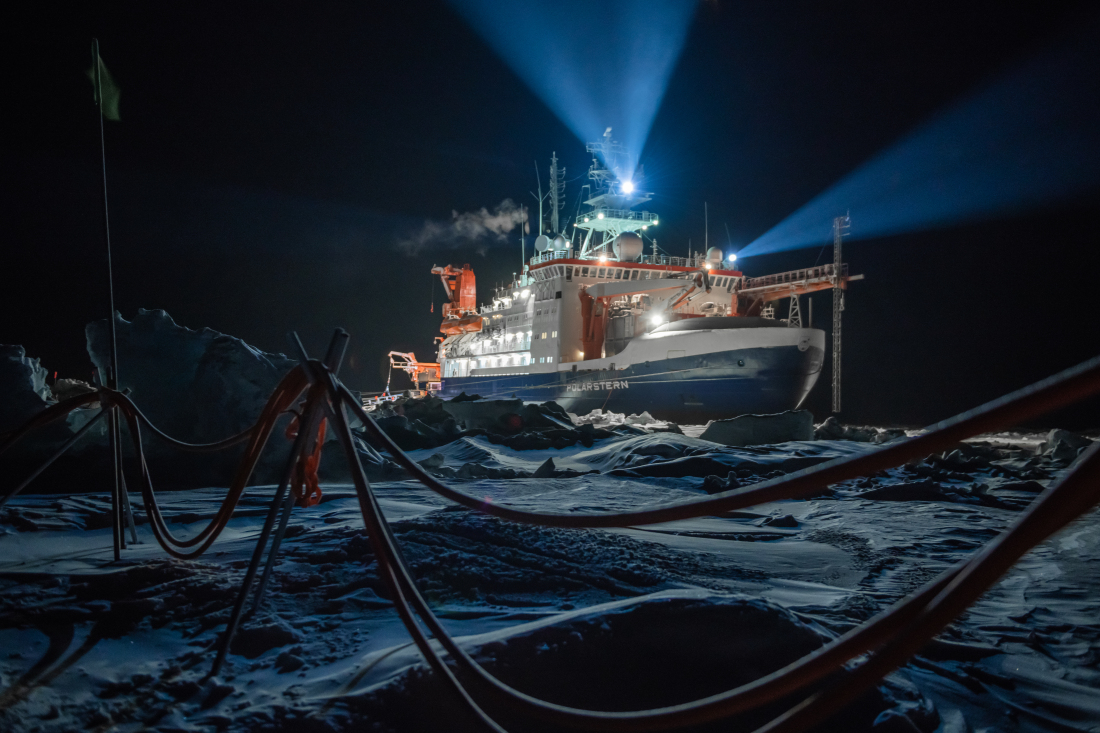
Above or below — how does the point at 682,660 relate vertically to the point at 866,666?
below

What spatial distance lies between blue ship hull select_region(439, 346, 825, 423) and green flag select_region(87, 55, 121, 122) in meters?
15.1

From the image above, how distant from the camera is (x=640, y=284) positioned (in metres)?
20.3

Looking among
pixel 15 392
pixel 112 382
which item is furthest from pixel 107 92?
pixel 15 392

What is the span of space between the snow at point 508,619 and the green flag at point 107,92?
3.08 meters

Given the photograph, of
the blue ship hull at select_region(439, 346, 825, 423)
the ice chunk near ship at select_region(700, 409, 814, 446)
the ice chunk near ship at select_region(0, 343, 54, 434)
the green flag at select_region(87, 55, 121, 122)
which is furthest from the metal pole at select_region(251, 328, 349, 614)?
the blue ship hull at select_region(439, 346, 825, 423)

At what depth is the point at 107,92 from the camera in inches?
155

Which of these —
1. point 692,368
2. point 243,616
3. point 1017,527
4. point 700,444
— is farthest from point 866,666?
point 692,368

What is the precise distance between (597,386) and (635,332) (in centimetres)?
265

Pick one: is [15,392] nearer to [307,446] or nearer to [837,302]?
[307,446]

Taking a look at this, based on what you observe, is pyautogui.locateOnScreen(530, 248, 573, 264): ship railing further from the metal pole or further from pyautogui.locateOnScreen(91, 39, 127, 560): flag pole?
the metal pole

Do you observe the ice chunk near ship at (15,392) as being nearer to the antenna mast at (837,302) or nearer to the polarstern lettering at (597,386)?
the polarstern lettering at (597,386)

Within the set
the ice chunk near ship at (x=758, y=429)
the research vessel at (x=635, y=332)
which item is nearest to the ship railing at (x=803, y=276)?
the research vessel at (x=635, y=332)

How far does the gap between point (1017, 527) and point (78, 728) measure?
2.69 m

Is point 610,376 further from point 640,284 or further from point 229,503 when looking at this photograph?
point 229,503
